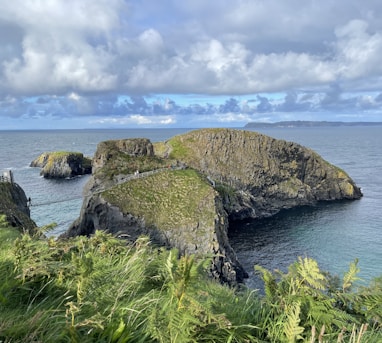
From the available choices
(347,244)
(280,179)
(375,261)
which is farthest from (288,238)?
(280,179)

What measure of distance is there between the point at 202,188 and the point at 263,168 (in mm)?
43422

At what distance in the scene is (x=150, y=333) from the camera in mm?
4141

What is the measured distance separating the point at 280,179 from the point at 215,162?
17.0 metres

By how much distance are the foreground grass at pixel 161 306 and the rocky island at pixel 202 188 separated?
117 cm

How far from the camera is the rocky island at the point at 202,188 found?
44.0m

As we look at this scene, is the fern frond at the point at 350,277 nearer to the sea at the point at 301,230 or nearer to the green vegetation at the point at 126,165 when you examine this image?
the sea at the point at 301,230

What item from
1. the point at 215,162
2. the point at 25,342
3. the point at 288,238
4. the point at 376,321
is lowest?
the point at 288,238

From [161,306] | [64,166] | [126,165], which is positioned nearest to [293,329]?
[161,306]

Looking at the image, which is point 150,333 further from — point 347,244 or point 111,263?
point 347,244

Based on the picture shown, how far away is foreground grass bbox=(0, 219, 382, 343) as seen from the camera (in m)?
3.89

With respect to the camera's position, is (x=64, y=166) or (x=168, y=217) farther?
(x=64, y=166)

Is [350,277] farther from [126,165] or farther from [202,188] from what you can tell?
[126,165]

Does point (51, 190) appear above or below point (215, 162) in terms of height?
below

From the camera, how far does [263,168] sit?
298ft
